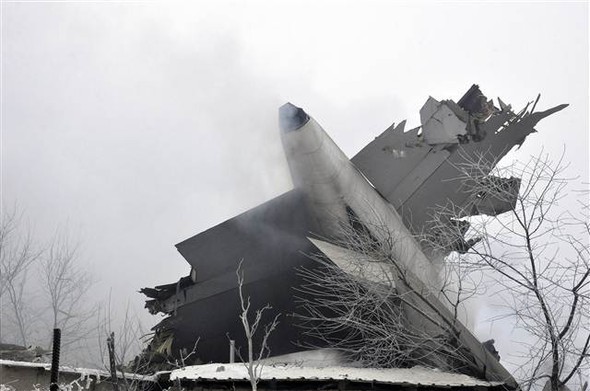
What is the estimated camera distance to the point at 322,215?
12.6 metres

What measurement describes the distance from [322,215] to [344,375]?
5281 mm

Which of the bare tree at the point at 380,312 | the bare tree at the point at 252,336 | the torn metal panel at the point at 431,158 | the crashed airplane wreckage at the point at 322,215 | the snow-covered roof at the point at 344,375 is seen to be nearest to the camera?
the bare tree at the point at 252,336

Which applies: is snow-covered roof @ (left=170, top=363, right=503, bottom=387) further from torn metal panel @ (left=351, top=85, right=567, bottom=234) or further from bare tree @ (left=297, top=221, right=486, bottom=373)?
torn metal panel @ (left=351, top=85, right=567, bottom=234)

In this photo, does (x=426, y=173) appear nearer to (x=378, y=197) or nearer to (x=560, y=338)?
(x=378, y=197)

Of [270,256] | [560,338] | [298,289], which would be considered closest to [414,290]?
[560,338]

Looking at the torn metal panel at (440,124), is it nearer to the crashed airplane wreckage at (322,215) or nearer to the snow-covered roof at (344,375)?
the crashed airplane wreckage at (322,215)

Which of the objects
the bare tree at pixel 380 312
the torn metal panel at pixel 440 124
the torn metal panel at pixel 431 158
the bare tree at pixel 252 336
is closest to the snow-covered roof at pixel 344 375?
the bare tree at pixel 252 336

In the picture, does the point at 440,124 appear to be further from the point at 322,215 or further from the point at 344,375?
the point at 344,375

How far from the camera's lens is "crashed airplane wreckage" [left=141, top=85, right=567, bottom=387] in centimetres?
1226

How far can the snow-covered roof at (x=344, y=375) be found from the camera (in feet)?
25.2

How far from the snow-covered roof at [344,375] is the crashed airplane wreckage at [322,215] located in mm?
1680

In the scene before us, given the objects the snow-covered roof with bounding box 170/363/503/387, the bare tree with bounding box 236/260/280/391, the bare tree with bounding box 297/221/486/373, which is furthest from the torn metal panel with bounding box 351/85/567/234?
the snow-covered roof with bounding box 170/363/503/387

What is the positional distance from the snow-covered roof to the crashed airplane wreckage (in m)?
1.68

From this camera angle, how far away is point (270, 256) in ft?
42.0
